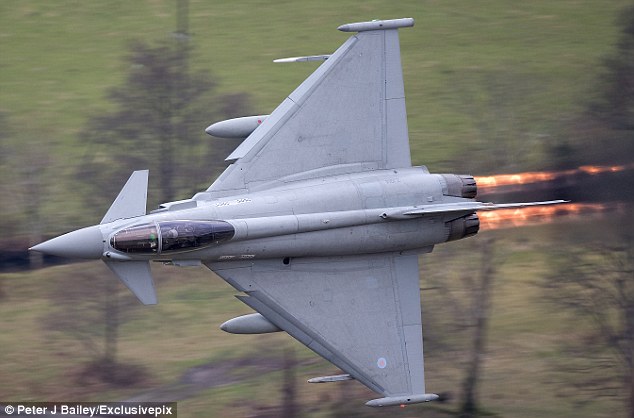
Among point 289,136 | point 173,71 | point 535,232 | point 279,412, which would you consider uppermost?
point 173,71

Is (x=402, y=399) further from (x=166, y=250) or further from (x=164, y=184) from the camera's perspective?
(x=164, y=184)

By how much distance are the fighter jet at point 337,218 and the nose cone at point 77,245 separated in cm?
95

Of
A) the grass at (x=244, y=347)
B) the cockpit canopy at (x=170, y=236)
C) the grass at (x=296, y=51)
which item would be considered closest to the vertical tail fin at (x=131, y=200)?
the cockpit canopy at (x=170, y=236)

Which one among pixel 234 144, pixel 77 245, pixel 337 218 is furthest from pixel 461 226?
pixel 234 144

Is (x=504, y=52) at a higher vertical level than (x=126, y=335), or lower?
higher

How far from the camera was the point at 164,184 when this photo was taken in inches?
1880

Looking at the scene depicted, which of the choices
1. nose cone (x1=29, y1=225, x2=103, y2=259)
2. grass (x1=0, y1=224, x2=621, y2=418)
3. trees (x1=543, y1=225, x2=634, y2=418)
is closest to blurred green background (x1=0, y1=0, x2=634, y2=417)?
grass (x1=0, y1=224, x2=621, y2=418)

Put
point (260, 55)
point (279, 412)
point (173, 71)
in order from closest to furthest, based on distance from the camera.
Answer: point (279, 412), point (173, 71), point (260, 55)

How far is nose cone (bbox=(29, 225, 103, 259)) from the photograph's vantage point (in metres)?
30.0

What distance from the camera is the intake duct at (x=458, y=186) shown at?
109ft

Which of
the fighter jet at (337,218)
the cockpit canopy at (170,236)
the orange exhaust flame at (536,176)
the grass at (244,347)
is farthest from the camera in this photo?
the orange exhaust flame at (536,176)

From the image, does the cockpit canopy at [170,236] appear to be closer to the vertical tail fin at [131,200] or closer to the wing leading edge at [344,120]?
the vertical tail fin at [131,200]

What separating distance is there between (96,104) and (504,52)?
726 inches

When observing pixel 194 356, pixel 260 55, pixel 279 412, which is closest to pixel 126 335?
pixel 194 356
